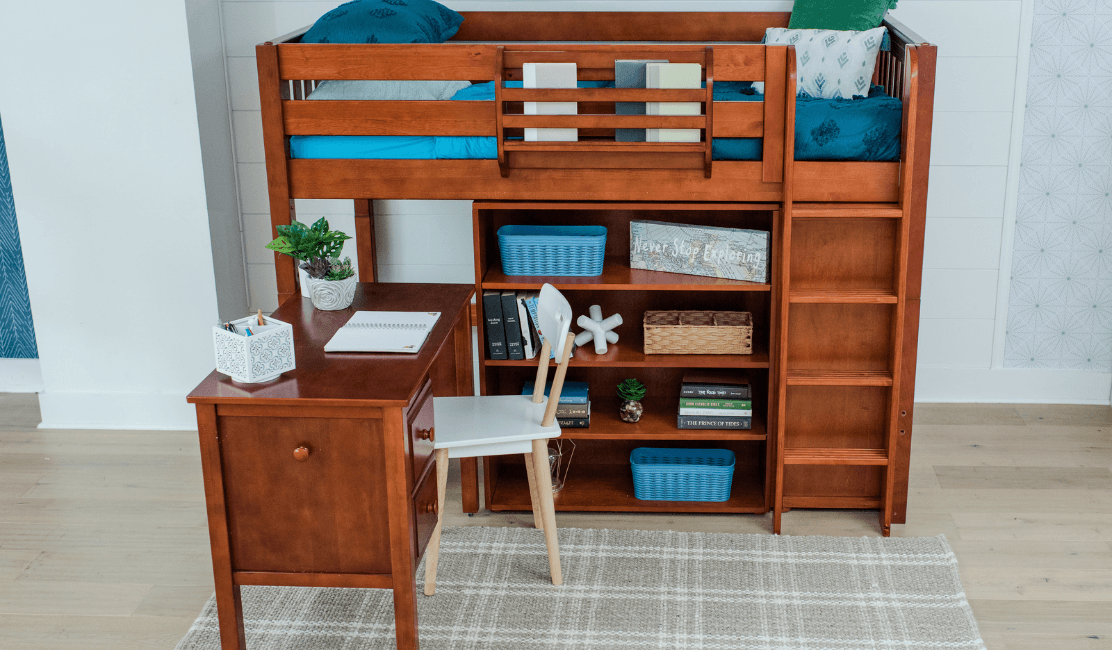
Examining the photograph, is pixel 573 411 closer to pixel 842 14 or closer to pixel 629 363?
pixel 629 363

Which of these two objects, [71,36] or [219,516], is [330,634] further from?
[71,36]

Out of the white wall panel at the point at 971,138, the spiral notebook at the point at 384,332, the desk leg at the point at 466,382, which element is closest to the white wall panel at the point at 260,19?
the desk leg at the point at 466,382

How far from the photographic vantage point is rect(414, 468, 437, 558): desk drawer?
2.16 meters

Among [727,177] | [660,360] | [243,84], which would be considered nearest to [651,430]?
[660,360]

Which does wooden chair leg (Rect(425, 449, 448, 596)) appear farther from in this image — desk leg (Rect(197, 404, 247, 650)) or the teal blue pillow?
the teal blue pillow

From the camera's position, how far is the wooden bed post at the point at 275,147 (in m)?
2.51

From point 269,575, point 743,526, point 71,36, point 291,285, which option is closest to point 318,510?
point 269,575

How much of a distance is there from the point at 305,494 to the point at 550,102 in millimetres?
1109

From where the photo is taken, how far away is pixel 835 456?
9.12 feet

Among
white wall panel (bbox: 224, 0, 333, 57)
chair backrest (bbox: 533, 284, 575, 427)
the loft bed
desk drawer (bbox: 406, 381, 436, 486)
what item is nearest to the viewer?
desk drawer (bbox: 406, 381, 436, 486)

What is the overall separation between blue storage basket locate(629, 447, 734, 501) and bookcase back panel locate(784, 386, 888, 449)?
0.21 meters

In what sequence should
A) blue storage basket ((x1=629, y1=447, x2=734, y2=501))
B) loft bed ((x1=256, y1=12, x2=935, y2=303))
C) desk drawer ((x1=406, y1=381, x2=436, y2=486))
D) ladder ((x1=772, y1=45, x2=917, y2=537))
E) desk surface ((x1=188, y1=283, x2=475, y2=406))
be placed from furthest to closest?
blue storage basket ((x1=629, y1=447, x2=734, y2=501)) → ladder ((x1=772, y1=45, x2=917, y2=537)) → loft bed ((x1=256, y1=12, x2=935, y2=303)) → desk drawer ((x1=406, y1=381, x2=436, y2=486)) → desk surface ((x1=188, y1=283, x2=475, y2=406))

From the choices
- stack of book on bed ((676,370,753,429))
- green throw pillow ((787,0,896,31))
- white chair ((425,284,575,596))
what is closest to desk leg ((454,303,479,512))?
white chair ((425,284,575,596))

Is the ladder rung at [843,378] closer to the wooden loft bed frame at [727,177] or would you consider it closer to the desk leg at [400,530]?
the wooden loft bed frame at [727,177]
